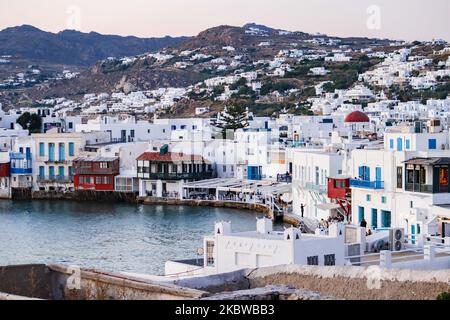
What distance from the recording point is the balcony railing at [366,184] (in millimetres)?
25984

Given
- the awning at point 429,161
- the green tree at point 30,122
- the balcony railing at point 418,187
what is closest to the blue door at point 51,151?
the green tree at point 30,122

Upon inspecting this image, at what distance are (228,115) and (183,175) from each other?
Result: 51.0ft

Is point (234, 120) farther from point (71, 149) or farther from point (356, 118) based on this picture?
point (71, 149)

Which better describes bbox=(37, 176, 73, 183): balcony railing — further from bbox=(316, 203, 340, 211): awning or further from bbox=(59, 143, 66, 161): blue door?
bbox=(316, 203, 340, 211): awning

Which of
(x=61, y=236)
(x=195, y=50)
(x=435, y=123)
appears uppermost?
(x=195, y=50)

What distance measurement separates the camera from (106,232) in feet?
102

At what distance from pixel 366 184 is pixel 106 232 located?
27.0 feet

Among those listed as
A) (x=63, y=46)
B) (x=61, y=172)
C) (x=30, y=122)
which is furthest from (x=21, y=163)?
(x=63, y=46)

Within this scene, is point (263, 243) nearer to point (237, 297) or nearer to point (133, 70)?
point (237, 297)

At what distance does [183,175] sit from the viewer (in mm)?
43125

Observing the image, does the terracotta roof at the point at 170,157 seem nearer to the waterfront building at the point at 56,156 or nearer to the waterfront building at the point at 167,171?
the waterfront building at the point at 167,171

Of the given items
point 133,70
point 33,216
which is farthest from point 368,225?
point 133,70

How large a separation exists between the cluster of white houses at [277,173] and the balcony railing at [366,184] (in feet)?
0.14

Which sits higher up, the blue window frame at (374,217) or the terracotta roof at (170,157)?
the terracotta roof at (170,157)
